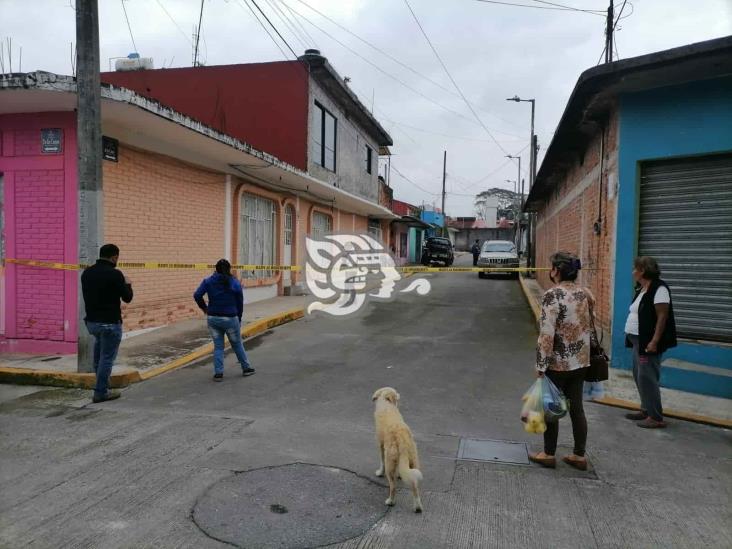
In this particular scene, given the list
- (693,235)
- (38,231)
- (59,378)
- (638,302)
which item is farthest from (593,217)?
(38,231)

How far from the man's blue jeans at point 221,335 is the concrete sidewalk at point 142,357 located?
96 cm

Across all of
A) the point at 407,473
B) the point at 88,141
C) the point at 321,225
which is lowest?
the point at 407,473

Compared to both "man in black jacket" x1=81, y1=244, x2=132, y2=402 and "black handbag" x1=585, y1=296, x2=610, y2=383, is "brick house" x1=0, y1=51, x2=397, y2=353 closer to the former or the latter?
"man in black jacket" x1=81, y1=244, x2=132, y2=402

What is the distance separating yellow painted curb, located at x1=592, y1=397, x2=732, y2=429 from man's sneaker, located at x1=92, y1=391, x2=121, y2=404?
5204mm

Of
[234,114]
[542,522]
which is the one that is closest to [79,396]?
[542,522]

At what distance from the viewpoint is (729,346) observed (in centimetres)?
645

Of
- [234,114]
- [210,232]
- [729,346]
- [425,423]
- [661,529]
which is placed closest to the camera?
[661,529]

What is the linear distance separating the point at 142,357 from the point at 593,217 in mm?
7541

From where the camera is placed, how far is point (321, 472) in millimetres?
4035

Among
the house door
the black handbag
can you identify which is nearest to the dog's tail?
the black handbag

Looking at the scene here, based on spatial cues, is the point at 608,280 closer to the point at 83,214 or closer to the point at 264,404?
the point at 264,404

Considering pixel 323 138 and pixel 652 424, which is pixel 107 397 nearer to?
pixel 652 424

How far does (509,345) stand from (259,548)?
7.16 meters

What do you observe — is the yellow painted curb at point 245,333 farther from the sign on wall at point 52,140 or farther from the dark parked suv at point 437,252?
the dark parked suv at point 437,252
